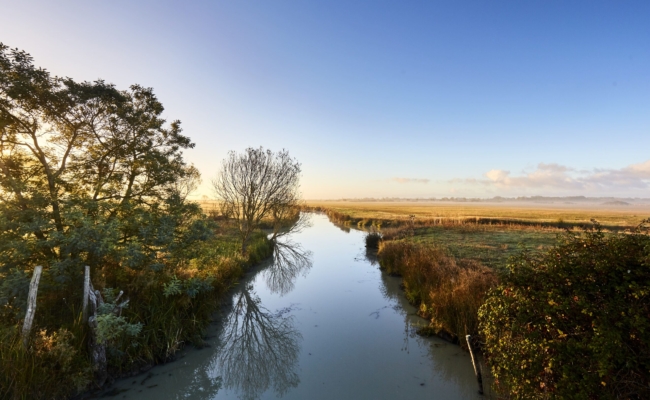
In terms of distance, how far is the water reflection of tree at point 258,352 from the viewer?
6535mm

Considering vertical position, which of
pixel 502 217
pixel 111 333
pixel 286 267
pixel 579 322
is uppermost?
pixel 579 322

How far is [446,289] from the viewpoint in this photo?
367 inches

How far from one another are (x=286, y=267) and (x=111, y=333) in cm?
1355

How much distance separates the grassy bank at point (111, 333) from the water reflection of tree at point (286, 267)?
4527 millimetres

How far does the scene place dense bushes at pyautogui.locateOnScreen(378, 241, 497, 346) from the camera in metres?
7.95

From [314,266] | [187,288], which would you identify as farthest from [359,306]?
[314,266]

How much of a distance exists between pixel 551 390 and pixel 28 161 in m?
13.3

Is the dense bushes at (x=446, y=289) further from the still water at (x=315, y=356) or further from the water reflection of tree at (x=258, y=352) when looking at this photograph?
the water reflection of tree at (x=258, y=352)

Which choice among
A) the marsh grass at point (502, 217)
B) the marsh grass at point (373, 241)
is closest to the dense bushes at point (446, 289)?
the marsh grass at point (373, 241)

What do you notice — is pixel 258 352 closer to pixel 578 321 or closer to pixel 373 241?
pixel 578 321

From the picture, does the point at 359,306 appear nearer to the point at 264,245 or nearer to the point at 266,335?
the point at 266,335

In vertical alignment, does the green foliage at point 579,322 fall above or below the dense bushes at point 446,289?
above

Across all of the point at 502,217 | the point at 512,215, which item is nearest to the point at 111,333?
the point at 502,217

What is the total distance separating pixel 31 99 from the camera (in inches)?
311
